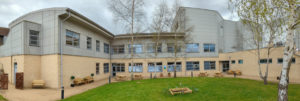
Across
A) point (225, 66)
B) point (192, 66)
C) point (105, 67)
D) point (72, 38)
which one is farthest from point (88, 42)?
point (225, 66)

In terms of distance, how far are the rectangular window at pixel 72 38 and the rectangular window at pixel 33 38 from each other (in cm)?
276

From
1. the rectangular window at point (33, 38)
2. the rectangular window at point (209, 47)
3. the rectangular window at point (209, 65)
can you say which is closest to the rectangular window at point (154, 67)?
the rectangular window at point (209, 65)

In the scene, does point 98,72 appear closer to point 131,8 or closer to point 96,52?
point 96,52

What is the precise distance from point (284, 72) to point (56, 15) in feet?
53.2

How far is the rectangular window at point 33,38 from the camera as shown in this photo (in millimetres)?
12352

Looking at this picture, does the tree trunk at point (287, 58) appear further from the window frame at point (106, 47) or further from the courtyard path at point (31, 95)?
the window frame at point (106, 47)

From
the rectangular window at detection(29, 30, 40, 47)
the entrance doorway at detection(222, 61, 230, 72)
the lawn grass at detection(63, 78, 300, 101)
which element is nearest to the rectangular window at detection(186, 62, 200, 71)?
the entrance doorway at detection(222, 61, 230, 72)

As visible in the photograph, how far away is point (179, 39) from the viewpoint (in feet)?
73.9

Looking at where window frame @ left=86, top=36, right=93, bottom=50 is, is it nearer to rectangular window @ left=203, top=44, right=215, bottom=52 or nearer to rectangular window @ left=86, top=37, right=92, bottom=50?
rectangular window @ left=86, top=37, right=92, bottom=50

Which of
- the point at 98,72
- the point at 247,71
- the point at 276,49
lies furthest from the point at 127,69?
the point at 276,49

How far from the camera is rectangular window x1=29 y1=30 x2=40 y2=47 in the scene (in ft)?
40.5

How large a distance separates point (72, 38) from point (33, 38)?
3314mm

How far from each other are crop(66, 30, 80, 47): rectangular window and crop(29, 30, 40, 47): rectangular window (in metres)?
2.76

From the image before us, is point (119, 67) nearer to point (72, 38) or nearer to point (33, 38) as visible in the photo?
point (72, 38)
